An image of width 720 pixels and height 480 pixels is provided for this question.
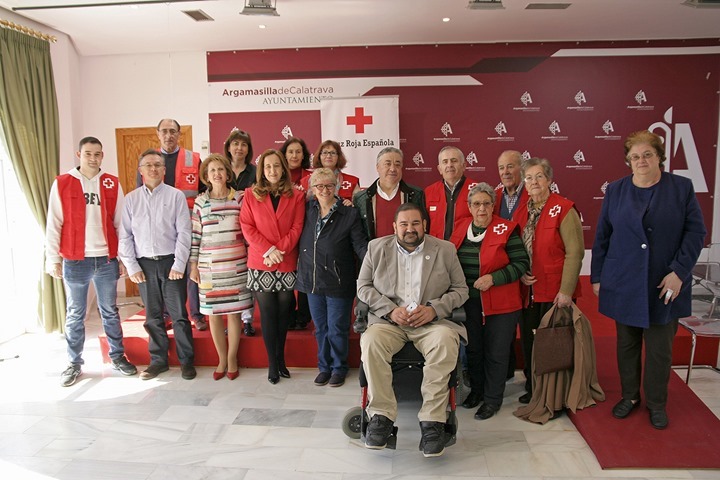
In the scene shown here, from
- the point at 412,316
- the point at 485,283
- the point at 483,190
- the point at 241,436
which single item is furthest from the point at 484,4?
the point at 241,436

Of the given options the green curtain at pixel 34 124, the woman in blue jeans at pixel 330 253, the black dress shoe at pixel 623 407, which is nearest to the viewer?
the black dress shoe at pixel 623 407

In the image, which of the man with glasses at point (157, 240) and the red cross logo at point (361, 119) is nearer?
the man with glasses at point (157, 240)

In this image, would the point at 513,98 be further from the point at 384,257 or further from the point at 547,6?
the point at 384,257

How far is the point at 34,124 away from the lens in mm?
4590

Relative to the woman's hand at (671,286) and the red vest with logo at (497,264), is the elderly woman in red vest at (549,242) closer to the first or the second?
the red vest with logo at (497,264)

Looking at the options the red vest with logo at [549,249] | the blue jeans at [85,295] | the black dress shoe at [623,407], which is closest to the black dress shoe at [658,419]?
the black dress shoe at [623,407]

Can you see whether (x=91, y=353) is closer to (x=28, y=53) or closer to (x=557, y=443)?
(x=28, y=53)

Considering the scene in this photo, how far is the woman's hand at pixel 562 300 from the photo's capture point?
272 centimetres

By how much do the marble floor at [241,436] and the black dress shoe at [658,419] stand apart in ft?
0.95

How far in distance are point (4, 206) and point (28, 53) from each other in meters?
1.42

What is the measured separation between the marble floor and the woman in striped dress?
0.60 meters

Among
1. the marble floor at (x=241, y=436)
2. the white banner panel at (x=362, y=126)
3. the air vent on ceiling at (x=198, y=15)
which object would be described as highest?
the air vent on ceiling at (x=198, y=15)

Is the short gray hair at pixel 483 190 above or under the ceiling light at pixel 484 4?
under

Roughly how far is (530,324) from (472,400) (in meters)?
0.57
